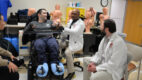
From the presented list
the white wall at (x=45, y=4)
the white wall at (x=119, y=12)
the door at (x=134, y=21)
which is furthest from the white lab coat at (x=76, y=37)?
the white wall at (x=119, y=12)

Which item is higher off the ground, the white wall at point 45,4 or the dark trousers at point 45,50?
the white wall at point 45,4

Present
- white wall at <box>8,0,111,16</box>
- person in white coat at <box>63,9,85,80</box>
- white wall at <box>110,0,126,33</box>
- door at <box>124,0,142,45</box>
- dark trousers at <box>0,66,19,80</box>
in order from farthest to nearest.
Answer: white wall at <box>110,0,126,33</box>
door at <box>124,0,142,45</box>
white wall at <box>8,0,111,16</box>
person in white coat at <box>63,9,85,80</box>
dark trousers at <box>0,66,19,80</box>

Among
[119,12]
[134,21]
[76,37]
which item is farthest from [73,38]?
[119,12]

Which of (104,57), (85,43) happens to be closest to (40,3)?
(85,43)

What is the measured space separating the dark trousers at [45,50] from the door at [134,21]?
444 centimetres

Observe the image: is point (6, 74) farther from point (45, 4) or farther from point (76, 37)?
point (45, 4)

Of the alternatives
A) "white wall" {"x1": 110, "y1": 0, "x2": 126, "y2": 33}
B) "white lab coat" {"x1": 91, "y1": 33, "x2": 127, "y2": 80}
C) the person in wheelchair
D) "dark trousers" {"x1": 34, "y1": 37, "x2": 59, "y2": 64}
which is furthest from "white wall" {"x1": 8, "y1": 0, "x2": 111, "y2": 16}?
"white lab coat" {"x1": 91, "y1": 33, "x2": 127, "y2": 80}

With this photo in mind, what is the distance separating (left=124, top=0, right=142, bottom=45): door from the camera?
5.82 metres

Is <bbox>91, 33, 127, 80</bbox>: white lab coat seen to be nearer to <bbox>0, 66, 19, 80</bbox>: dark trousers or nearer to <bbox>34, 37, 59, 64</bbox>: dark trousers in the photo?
<bbox>34, 37, 59, 64</bbox>: dark trousers

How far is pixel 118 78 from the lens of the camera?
6.00ft

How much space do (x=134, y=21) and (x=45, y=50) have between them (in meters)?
4.71

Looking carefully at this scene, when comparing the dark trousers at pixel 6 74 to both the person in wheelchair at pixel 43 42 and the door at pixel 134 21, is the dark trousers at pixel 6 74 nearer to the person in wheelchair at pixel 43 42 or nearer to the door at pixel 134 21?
the person in wheelchair at pixel 43 42

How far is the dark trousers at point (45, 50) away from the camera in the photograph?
233 centimetres

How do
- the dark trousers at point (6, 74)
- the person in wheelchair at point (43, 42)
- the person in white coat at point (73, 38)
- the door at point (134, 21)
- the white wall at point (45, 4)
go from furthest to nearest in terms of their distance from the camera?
the door at point (134, 21) → the white wall at point (45, 4) → the person in white coat at point (73, 38) → the person in wheelchair at point (43, 42) → the dark trousers at point (6, 74)
